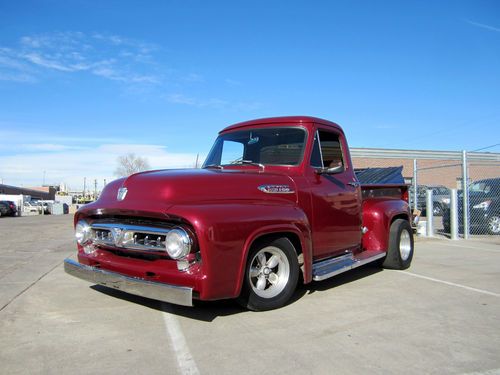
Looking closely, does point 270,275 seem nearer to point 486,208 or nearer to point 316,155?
point 316,155

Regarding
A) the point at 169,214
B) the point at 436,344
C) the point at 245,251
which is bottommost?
the point at 436,344

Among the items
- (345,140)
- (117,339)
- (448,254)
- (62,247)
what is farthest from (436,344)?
(62,247)

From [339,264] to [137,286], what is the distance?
2429 millimetres

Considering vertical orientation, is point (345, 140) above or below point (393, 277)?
above

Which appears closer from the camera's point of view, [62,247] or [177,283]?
[177,283]

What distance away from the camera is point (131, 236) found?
4090mm

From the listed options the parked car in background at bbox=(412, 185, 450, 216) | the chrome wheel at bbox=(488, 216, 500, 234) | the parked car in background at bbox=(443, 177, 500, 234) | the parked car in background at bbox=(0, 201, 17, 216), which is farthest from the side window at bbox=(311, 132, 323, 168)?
the parked car in background at bbox=(0, 201, 17, 216)

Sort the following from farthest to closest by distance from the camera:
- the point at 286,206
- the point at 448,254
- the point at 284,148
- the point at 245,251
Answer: the point at 448,254 → the point at 284,148 → the point at 286,206 → the point at 245,251

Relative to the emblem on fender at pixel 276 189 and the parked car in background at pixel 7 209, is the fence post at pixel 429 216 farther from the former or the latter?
the parked car in background at pixel 7 209

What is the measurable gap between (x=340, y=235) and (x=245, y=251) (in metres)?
1.98

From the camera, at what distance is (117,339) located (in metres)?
3.54

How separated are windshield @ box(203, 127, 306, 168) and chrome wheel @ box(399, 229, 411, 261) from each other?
9.26ft

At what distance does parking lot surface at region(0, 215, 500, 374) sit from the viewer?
304cm

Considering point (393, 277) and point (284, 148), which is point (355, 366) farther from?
point (393, 277)
